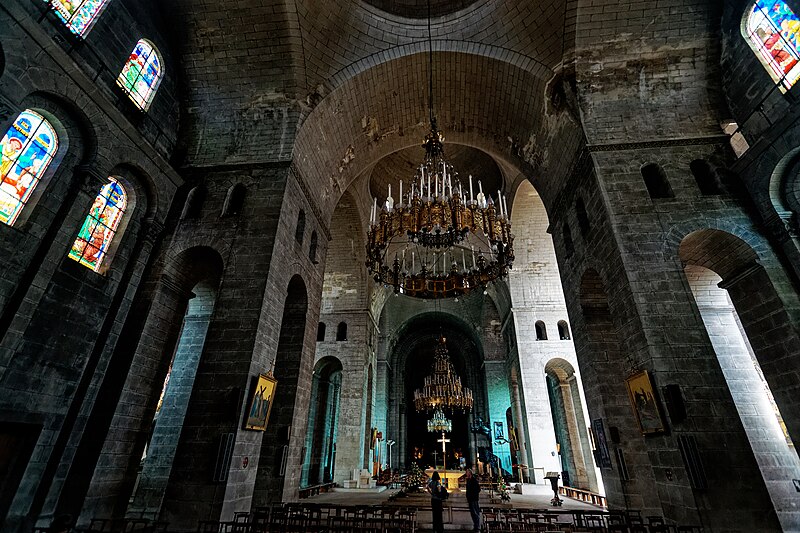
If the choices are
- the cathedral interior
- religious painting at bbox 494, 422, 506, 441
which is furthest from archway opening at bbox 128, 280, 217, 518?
religious painting at bbox 494, 422, 506, 441

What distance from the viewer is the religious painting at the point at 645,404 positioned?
635cm

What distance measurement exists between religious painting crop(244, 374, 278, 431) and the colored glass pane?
7.22m

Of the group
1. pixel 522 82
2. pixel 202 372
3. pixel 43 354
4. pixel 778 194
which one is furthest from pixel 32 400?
pixel 778 194

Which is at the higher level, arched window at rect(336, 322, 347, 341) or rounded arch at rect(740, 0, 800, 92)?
rounded arch at rect(740, 0, 800, 92)

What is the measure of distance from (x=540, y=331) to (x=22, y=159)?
1793cm

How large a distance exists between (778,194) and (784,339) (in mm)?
2815

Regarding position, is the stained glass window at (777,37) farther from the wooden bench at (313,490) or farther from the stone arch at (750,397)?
the wooden bench at (313,490)

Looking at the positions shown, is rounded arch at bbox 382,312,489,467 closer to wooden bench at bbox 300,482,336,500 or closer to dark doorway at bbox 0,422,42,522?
wooden bench at bbox 300,482,336,500

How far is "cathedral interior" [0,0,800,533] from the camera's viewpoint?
6.32m

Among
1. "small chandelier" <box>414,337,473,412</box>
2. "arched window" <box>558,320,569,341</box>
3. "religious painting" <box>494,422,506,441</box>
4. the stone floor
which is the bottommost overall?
the stone floor

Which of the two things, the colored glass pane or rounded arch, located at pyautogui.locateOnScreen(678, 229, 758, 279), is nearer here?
A: rounded arch, located at pyautogui.locateOnScreen(678, 229, 758, 279)

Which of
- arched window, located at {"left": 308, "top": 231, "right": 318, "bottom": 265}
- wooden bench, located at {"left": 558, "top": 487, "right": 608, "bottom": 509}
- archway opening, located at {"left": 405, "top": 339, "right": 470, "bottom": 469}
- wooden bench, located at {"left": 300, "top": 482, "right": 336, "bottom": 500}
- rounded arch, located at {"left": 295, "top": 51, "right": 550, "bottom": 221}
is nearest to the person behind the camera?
rounded arch, located at {"left": 295, "top": 51, "right": 550, "bottom": 221}

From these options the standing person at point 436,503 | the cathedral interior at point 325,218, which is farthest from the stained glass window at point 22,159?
the standing person at point 436,503

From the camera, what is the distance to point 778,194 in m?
7.18
